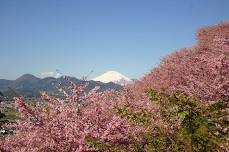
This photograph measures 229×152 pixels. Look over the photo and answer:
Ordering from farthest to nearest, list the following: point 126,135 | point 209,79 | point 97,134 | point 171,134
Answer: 1. point 209,79
2. point 126,135
3. point 97,134
4. point 171,134

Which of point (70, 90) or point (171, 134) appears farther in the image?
point (70, 90)

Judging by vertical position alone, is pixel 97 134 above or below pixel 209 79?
below

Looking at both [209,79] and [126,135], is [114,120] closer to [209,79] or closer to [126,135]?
[126,135]

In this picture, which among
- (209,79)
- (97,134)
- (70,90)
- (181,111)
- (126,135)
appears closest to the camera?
(181,111)

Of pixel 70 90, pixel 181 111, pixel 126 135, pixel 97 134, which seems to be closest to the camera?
pixel 181 111

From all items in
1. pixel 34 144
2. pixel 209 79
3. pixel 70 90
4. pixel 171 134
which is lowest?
pixel 34 144

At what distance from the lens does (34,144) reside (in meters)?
12.5

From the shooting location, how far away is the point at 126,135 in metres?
12.4

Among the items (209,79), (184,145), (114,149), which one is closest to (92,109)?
(114,149)

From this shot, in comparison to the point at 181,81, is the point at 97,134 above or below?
below

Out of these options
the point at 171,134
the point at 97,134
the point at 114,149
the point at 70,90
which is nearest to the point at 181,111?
the point at 171,134

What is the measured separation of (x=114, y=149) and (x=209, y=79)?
1569 centimetres

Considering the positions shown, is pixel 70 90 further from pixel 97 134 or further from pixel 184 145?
pixel 184 145

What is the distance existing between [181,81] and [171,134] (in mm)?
20799
